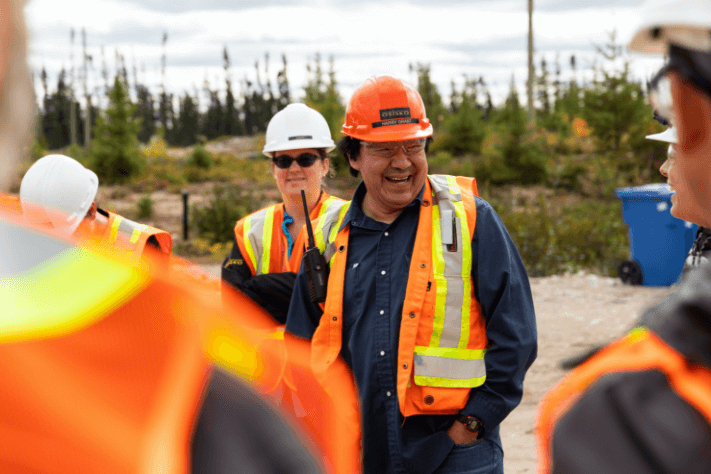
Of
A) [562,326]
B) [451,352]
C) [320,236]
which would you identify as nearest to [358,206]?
[320,236]

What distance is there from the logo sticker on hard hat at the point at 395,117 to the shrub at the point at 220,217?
1403 centimetres

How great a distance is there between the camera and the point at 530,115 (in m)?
30.8

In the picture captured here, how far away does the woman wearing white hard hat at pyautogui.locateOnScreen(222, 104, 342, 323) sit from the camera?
12.1ft

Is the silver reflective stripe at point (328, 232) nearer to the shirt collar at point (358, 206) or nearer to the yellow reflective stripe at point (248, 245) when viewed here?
the shirt collar at point (358, 206)

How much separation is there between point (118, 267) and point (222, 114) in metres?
60.4

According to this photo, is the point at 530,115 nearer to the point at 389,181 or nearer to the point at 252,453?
→ the point at 389,181

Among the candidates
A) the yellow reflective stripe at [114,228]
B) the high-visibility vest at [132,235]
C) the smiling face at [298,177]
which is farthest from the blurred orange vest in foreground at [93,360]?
the smiling face at [298,177]

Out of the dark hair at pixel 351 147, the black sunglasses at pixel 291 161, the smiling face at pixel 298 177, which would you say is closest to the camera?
the dark hair at pixel 351 147

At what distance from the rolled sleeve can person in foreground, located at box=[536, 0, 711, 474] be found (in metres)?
1.94

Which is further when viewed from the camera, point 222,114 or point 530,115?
point 222,114

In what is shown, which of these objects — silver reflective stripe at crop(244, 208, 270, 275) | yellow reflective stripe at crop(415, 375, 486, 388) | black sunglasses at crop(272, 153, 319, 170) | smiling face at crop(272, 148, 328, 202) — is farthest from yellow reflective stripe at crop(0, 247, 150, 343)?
black sunglasses at crop(272, 153, 319, 170)

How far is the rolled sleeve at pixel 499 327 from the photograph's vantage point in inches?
110

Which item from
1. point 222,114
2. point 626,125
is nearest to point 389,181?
point 626,125

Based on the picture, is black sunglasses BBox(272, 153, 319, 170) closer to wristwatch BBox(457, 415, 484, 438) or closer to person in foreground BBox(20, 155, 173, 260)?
person in foreground BBox(20, 155, 173, 260)
